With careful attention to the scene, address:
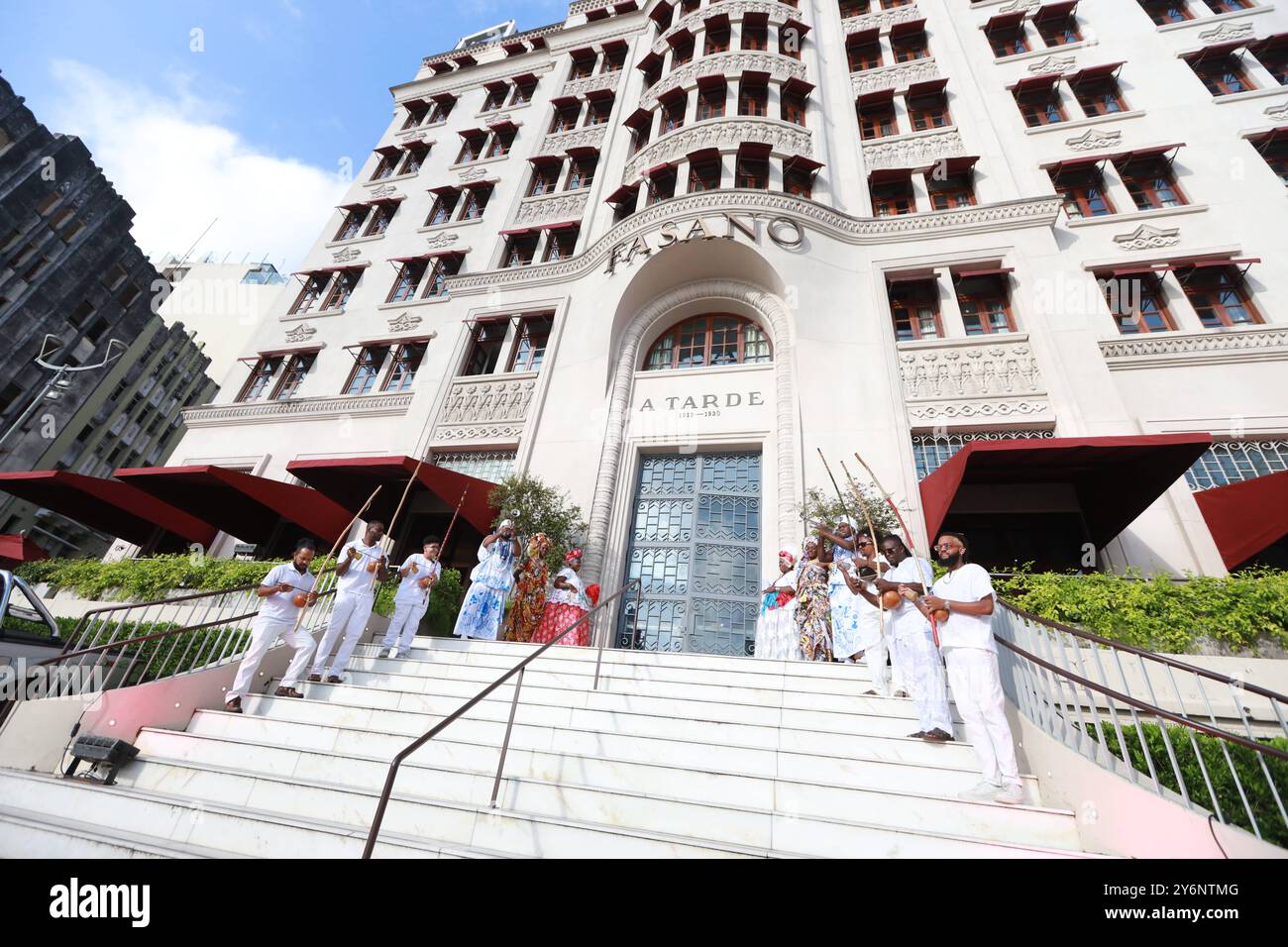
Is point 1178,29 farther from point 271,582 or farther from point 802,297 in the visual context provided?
point 271,582

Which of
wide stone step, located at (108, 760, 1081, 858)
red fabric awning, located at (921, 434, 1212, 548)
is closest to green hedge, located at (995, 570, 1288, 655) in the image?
red fabric awning, located at (921, 434, 1212, 548)

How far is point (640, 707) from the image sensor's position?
5.30m

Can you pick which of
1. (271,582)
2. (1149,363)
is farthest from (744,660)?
(1149,363)

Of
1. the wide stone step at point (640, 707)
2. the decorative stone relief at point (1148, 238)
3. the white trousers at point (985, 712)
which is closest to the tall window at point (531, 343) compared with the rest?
the wide stone step at point (640, 707)

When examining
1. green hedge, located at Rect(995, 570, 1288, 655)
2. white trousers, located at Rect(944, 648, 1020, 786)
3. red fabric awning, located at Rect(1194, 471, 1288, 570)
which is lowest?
white trousers, located at Rect(944, 648, 1020, 786)

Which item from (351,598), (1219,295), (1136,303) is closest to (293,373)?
(351,598)

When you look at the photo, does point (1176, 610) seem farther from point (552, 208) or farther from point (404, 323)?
point (404, 323)

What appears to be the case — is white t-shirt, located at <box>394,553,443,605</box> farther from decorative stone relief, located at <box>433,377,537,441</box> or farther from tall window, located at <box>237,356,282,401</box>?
tall window, located at <box>237,356,282,401</box>

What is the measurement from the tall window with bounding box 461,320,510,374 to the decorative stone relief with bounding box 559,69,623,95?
11.5 metres

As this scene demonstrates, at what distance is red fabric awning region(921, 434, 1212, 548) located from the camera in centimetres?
725

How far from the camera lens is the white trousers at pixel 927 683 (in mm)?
4555

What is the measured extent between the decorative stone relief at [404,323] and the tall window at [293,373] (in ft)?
9.19

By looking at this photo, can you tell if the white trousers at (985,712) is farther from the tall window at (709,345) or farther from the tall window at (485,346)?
the tall window at (485,346)
